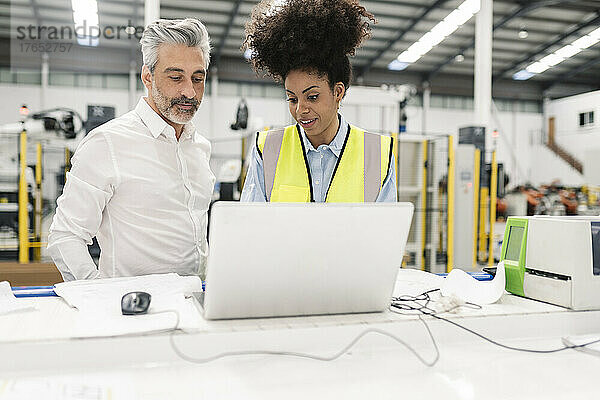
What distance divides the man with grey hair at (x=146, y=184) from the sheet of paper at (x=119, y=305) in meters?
0.52

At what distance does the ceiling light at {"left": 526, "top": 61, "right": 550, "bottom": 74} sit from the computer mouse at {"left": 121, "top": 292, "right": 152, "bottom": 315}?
15.1 m

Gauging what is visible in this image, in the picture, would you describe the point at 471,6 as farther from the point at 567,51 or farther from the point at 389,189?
the point at 389,189

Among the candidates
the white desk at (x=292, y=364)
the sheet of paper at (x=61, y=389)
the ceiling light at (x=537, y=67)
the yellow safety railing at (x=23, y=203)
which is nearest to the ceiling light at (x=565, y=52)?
the ceiling light at (x=537, y=67)

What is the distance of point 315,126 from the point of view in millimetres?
1757

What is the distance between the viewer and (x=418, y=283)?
1.61 m

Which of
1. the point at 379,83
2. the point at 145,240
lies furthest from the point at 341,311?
the point at 379,83

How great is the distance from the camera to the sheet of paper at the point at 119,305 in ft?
3.48

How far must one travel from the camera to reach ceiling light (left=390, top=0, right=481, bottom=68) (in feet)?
31.9

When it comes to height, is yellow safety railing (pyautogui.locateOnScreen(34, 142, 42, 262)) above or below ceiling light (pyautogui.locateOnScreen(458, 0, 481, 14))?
below

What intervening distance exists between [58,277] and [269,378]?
2.04 metres

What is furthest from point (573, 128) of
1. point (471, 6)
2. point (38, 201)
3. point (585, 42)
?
point (38, 201)

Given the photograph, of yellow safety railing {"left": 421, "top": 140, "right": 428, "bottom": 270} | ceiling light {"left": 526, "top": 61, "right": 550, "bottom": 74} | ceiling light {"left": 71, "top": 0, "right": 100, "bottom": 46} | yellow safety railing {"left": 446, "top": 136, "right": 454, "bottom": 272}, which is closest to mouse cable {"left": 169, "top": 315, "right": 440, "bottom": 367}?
yellow safety railing {"left": 421, "top": 140, "right": 428, "bottom": 270}

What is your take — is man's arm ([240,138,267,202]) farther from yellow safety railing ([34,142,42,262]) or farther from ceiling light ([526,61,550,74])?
ceiling light ([526,61,550,74])

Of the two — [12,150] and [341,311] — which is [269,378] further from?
[12,150]
